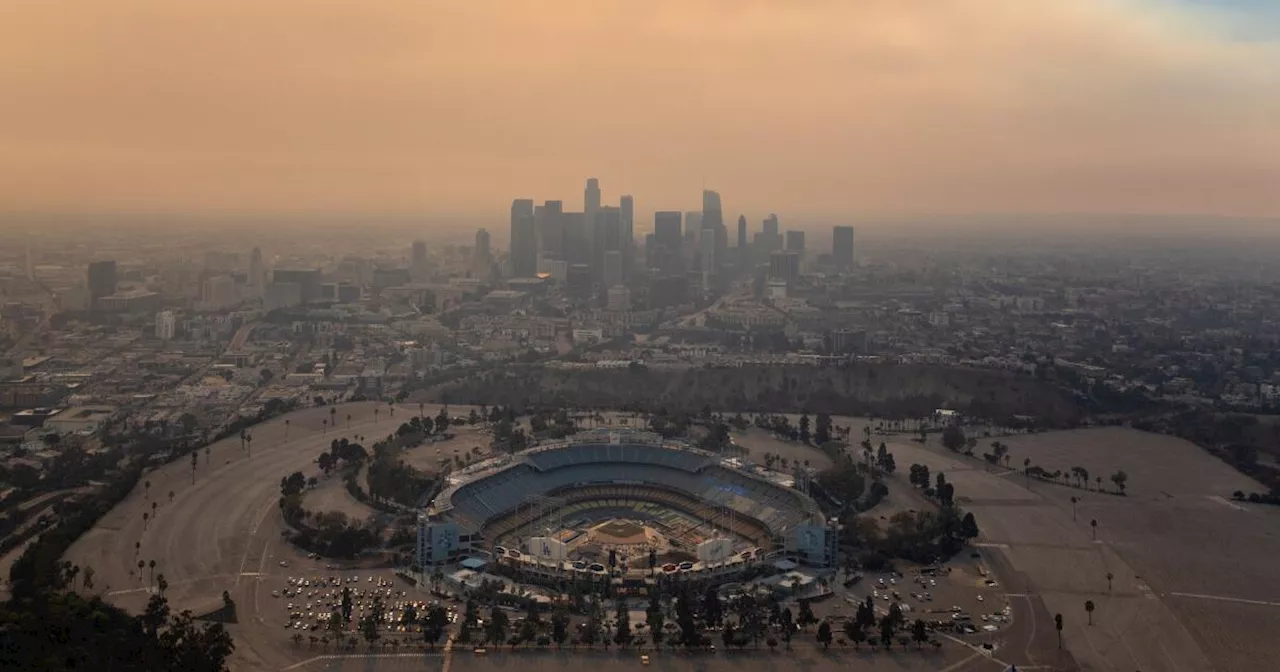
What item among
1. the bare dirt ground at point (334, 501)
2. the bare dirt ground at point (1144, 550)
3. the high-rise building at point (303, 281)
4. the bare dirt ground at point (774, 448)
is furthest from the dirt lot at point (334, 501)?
the high-rise building at point (303, 281)

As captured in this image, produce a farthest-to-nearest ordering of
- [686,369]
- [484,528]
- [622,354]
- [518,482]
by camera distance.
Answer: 1. [622,354]
2. [686,369]
3. [518,482]
4. [484,528]

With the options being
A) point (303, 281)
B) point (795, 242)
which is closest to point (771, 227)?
point (795, 242)

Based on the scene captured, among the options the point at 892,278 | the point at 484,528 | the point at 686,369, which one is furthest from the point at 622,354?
the point at 892,278

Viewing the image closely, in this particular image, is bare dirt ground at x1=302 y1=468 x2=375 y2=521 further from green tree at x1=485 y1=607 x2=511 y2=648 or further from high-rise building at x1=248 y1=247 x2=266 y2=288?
high-rise building at x1=248 y1=247 x2=266 y2=288

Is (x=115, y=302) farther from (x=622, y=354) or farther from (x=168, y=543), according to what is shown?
(x=168, y=543)

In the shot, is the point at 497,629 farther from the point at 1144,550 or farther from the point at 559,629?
the point at 1144,550
